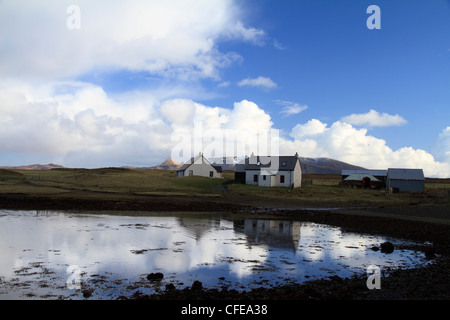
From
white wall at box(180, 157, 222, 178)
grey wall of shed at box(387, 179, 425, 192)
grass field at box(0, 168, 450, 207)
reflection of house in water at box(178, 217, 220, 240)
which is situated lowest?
reflection of house in water at box(178, 217, 220, 240)

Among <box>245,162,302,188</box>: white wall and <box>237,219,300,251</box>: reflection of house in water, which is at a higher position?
<box>245,162,302,188</box>: white wall

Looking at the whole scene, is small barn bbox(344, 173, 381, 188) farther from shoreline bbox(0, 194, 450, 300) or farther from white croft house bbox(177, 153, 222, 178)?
shoreline bbox(0, 194, 450, 300)

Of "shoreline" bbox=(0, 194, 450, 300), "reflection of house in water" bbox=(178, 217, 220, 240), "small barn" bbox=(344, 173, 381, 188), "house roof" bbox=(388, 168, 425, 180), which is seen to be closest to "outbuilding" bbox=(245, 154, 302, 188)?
"small barn" bbox=(344, 173, 381, 188)

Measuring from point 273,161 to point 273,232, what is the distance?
41.4 meters

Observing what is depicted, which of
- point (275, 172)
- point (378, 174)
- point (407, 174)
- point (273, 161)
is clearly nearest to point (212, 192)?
point (275, 172)

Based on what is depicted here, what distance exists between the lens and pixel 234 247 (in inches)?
645

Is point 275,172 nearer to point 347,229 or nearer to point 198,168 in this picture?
point 198,168

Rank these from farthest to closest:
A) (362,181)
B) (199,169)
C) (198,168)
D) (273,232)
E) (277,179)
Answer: (199,169) < (198,168) < (362,181) < (277,179) < (273,232)

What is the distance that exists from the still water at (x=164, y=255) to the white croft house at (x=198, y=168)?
2112 inches

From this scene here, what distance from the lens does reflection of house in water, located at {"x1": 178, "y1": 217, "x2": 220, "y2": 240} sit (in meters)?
20.1

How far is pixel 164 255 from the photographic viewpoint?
46.7 ft

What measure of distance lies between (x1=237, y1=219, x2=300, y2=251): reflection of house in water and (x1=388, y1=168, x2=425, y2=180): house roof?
1864 inches
